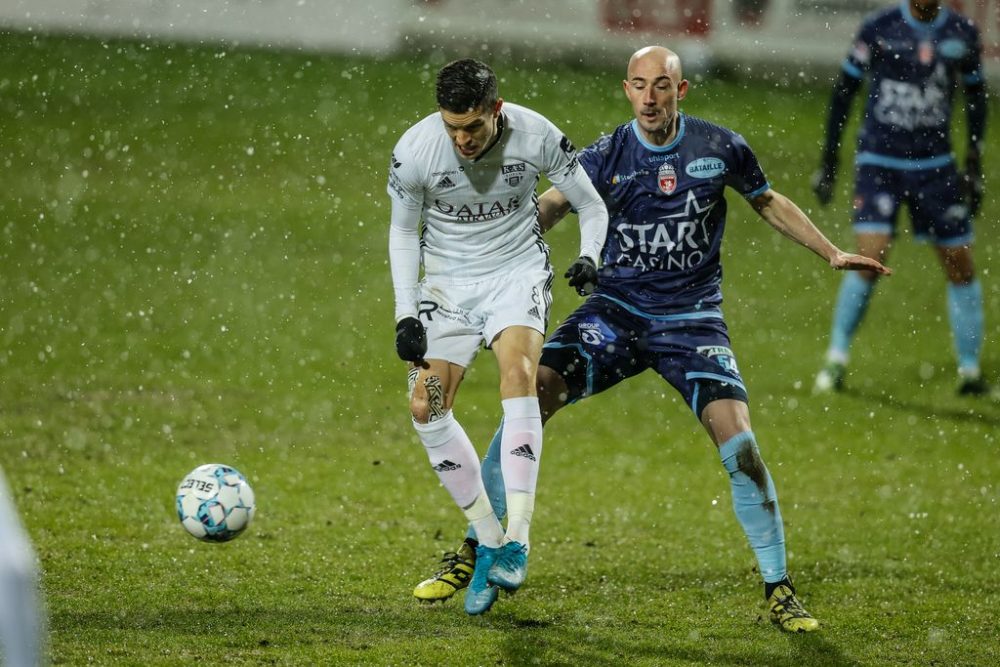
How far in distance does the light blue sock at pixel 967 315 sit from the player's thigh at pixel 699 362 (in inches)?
195

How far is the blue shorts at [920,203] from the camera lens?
1023cm

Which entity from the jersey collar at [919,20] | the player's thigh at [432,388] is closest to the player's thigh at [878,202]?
the jersey collar at [919,20]

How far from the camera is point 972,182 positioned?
1029cm

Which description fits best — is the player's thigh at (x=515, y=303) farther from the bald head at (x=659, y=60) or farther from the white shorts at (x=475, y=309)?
the bald head at (x=659, y=60)

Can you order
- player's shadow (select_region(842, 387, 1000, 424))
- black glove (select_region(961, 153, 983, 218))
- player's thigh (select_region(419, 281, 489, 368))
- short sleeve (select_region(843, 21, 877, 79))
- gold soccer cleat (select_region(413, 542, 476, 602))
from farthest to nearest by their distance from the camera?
player's shadow (select_region(842, 387, 1000, 424)) → black glove (select_region(961, 153, 983, 218)) → short sleeve (select_region(843, 21, 877, 79)) → gold soccer cleat (select_region(413, 542, 476, 602)) → player's thigh (select_region(419, 281, 489, 368))

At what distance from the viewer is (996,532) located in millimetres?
7797

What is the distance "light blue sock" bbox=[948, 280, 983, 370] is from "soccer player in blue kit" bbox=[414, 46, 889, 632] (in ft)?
15.8

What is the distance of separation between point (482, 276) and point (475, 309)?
0.15 meters

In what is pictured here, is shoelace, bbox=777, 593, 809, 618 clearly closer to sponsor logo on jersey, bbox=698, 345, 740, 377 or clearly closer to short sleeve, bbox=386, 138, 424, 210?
sponsor logo on jersey, bbox=698, 345, 740, 377

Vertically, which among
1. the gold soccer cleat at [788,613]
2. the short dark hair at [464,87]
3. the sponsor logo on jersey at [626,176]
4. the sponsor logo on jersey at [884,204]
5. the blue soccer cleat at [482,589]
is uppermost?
the sponsor logo on jersey at [884,204]

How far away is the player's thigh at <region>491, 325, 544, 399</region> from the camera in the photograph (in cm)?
586

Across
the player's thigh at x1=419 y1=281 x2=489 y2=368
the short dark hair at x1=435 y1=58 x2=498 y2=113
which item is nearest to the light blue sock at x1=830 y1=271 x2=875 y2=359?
the player's thigh at x1=419 y1=281 x2=489 y2=368

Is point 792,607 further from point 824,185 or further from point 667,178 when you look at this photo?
point 824,185

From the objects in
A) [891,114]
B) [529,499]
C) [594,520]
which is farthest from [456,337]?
[891,114]
